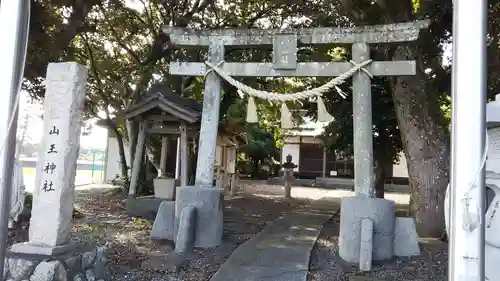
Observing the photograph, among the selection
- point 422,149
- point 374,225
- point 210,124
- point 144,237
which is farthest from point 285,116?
point 144,237

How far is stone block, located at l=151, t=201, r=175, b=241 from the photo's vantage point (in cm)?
747

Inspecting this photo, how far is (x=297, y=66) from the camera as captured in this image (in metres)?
6.98

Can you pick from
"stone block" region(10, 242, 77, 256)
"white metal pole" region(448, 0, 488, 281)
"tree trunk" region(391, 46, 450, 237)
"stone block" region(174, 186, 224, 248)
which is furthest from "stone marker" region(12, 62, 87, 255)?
"tree trunk" region(391, 46, 450, 237)

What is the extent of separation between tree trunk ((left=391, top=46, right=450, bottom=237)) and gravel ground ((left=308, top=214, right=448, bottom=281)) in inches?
38.4

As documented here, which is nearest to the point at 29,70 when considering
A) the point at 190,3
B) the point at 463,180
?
the point at 190,3

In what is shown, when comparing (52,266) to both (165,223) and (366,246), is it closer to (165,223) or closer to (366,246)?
(165,223)

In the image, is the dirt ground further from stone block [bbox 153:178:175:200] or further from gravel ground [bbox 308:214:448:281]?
stone block [bbox 153:178:175:200]

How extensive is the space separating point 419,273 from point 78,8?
817 centimetres

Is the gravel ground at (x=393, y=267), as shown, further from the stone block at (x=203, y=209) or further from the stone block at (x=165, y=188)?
the stone block at (x=165, y=188)

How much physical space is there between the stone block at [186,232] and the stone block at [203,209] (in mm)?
134

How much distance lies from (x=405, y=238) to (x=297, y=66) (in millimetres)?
3233

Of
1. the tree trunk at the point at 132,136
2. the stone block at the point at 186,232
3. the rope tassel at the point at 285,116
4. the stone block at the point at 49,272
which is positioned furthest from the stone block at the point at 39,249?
the tree trunk at the point at 132,136

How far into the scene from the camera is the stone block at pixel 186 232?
6660 millimetres

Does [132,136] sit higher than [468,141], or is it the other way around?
[132,136]
